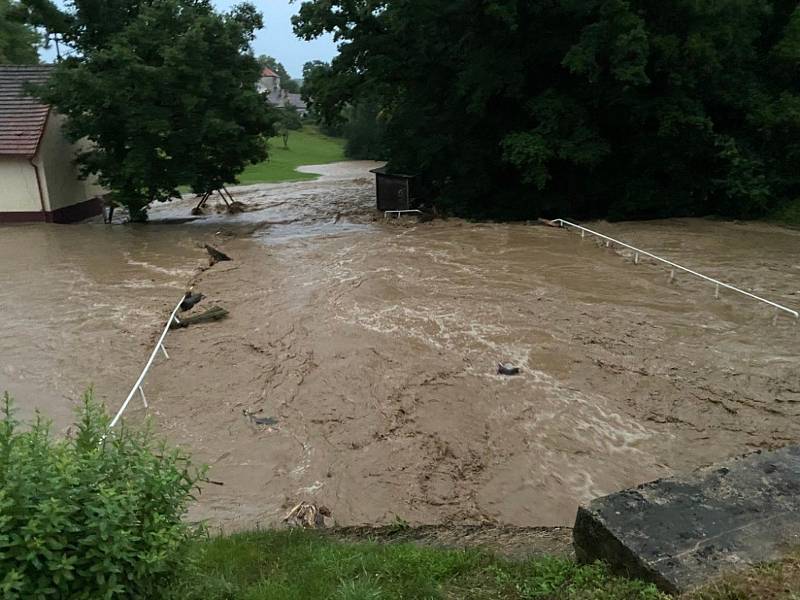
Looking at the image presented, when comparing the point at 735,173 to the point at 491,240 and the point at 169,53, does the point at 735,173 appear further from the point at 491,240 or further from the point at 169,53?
the point at 169,53

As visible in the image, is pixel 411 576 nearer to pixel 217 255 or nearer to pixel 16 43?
pixel 217 255

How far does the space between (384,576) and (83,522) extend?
5.99 ft

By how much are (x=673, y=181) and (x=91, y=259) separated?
17619 mm

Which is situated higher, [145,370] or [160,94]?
[160,94]

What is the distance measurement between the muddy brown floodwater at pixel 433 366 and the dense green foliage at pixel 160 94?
386 centimetres

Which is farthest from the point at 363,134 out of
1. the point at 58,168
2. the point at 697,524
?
the point at 697,524

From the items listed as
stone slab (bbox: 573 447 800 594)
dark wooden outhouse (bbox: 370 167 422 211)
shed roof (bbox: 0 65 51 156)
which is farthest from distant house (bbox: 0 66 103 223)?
stone slab (bbox: 573 447 800 594)

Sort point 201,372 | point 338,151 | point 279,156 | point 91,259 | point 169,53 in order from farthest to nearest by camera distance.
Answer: point 338,151 → point 279,156 → point 169,53 → point 91,259 → point 201,372

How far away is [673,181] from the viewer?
20781mm

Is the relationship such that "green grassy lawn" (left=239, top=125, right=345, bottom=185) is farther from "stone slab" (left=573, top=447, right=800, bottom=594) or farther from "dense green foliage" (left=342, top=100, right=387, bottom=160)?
"stone slab" (left=573, top=447, right=800, bottom=594)

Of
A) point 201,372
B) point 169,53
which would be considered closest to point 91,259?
point 169,53

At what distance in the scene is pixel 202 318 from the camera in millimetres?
11180

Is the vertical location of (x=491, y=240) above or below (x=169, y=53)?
below

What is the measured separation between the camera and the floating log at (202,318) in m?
11.0
